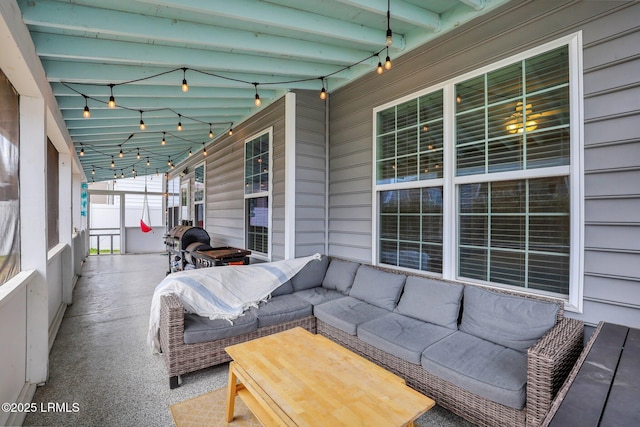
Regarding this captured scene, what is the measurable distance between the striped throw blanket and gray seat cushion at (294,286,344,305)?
0.29m

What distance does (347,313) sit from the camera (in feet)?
10.0

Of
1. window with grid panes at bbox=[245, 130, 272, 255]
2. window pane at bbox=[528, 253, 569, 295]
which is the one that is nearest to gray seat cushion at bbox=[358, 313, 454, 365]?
window pane at bbox=[528, 253, 569, 295]

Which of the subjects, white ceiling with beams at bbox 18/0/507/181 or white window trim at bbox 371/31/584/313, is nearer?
white window trim at bbox 371/31/584/313

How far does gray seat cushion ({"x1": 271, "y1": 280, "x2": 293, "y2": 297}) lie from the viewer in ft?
12.3

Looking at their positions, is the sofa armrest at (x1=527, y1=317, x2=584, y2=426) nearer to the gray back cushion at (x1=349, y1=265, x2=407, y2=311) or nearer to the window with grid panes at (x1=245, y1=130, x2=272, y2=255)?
the gray back cushion at (x1=349, y1=265, x2=407, y2=311)

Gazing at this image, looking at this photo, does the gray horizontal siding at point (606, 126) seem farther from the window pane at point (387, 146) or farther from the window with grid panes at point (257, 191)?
the window with grid panes at point (257, 191)

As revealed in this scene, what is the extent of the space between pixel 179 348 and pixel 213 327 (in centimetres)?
32

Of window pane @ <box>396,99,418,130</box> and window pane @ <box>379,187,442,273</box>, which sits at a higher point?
window pane @ <box>396,99,418,130</box>

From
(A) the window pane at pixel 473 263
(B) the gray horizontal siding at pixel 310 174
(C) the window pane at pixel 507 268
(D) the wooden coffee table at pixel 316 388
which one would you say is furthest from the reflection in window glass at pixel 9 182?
(C) the window pane at pixel 507 268

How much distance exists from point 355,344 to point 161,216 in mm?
12598

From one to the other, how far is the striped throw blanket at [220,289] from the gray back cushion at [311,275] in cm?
12

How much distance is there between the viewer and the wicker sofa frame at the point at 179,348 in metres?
2.57

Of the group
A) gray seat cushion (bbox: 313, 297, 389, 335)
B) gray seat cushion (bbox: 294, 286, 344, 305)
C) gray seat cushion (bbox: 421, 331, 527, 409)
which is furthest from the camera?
gray seat cushion (bbox: 294, 286, 344, 305)

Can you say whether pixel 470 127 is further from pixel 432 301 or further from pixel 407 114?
pixel 432 301
